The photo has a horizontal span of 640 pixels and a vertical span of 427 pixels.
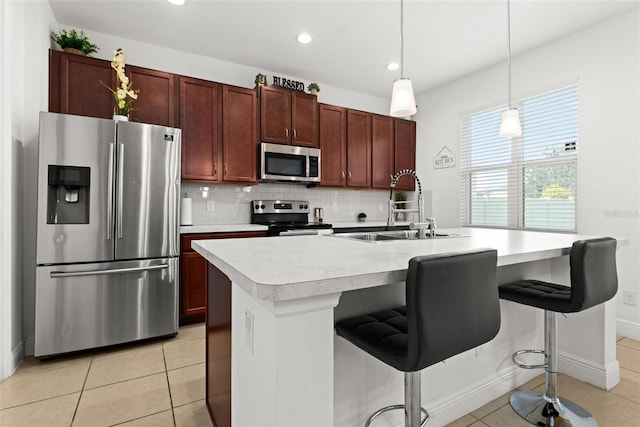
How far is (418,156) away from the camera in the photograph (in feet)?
16.4

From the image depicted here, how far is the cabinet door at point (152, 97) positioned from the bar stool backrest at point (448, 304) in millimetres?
3066

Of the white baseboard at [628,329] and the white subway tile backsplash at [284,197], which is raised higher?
the white subway tile backsplash at [284,197]

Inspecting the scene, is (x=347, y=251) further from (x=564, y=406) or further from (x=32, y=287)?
(x=32, y=287)

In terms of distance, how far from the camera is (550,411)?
170cm

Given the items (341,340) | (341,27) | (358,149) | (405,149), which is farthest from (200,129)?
(405,149)

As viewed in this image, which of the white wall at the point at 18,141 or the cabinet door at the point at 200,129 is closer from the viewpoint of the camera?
the white wall at the point at 18,141

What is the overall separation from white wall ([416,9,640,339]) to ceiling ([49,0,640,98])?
167 mm

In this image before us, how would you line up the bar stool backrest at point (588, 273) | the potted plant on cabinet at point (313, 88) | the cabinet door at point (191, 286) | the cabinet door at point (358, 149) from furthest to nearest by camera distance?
the cabinet door at point (358, 149) < the potted plant on cabinet at point (313, 88) < the cabinet door at point (191, 286) < the bar stool backrest at point (588, 273)

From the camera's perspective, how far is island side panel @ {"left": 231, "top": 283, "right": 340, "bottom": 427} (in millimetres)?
800

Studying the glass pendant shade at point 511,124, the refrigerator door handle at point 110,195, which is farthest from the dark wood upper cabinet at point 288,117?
the glass pendant shade at point 511,124

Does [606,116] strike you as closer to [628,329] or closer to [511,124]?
[511,124]

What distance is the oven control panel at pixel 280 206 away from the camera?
4016 mm

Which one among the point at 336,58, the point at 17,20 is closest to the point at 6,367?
the point at 17,20

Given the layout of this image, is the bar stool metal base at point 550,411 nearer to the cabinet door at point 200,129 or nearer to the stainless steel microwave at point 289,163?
the stainless steel microwave at point 289,163
